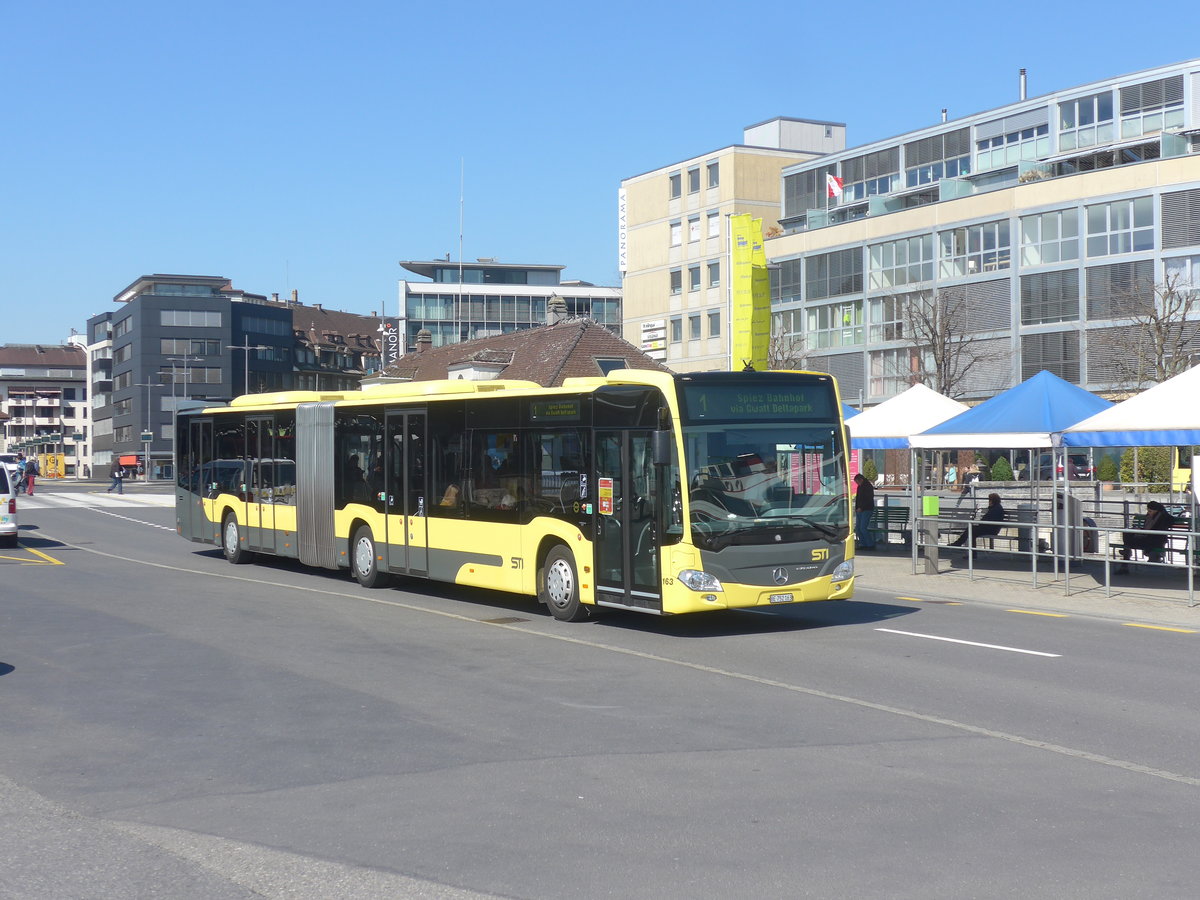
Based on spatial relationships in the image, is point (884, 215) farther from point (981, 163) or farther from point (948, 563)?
point (948, 563)

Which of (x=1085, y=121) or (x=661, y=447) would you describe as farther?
(x=1085, y=121)

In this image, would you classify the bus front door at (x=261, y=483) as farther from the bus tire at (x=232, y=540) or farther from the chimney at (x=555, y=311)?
the chimney at (x=555, y=311)

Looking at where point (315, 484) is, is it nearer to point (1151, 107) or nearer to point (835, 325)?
point (1151, 107)

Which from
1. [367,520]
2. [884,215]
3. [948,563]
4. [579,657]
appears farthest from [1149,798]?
[884,215]

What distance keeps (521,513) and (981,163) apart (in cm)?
5843

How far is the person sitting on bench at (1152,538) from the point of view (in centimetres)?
1922

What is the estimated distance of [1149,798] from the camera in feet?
23.0

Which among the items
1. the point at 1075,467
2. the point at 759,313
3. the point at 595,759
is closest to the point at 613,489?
the point at 595,759

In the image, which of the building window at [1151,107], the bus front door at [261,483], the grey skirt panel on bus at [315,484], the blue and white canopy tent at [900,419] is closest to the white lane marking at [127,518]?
the bus front door at [261,483]

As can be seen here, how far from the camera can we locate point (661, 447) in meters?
13.5

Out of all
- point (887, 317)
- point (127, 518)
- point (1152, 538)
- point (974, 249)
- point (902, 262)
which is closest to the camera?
point (1152, 538)

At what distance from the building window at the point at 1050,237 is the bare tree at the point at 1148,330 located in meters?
2.80

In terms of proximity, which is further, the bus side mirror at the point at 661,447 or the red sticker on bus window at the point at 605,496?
the red sticker on bus window at the point at 605,496

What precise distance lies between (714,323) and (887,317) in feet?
49.8
